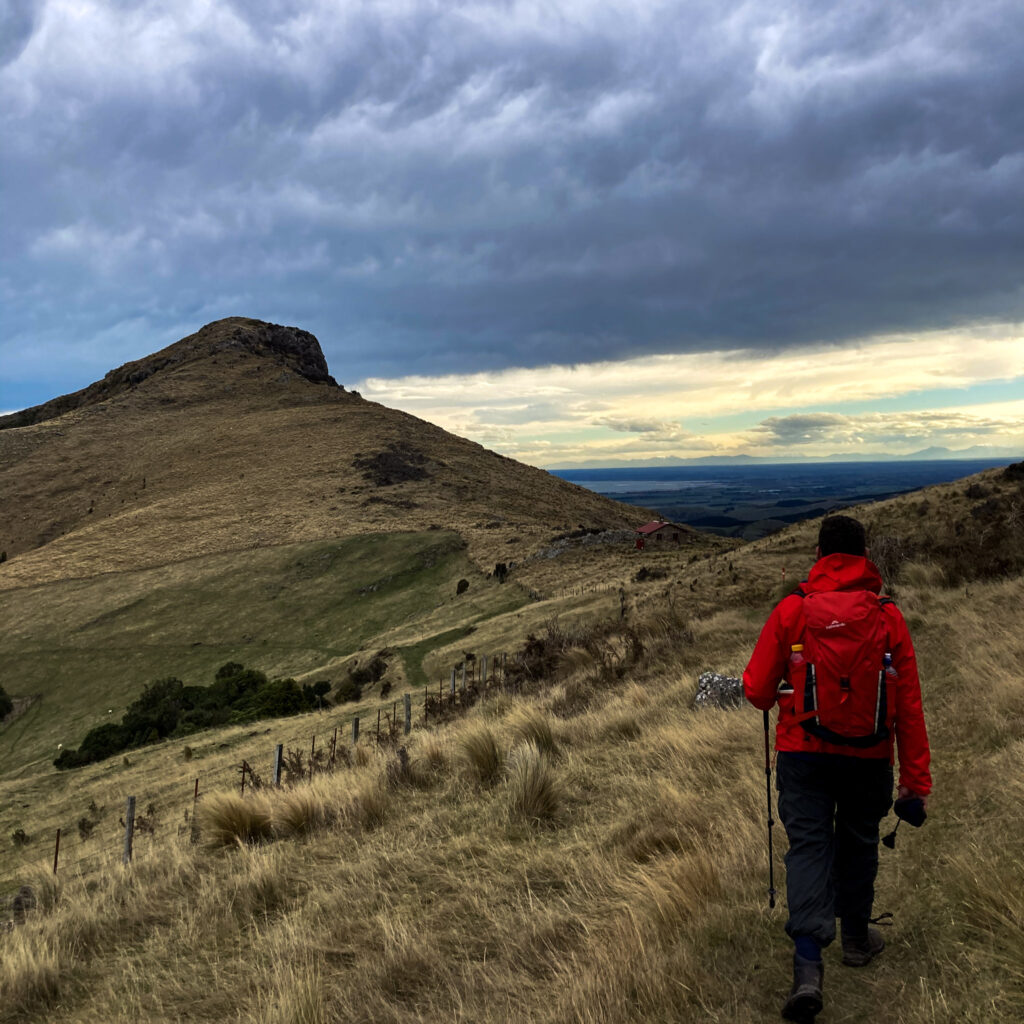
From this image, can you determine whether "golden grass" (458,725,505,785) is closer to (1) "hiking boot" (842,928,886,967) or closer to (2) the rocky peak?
(1) "hiking boot" (842,928,886,967)

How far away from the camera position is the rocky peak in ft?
379

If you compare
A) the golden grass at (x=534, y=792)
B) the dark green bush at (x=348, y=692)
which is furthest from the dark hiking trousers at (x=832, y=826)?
the dark green bush at (x=348, y=692)

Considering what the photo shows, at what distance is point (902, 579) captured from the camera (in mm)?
15406

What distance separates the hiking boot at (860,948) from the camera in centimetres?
338

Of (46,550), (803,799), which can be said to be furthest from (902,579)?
(46,550)

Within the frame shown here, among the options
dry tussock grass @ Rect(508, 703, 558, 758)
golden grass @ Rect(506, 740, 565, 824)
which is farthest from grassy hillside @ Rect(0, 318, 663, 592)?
golden grass @ Rect(506, 740, 565, 824)

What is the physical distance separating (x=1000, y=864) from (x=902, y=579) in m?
13.4

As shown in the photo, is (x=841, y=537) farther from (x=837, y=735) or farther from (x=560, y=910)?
(x=560, y=910)

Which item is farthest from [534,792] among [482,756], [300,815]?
[300,815]

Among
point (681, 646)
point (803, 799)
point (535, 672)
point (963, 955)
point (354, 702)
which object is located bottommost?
point (354, 702)

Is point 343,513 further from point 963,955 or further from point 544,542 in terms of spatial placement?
point 963,955

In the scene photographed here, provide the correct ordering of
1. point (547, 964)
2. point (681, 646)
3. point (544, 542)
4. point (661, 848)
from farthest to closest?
point (544, 542)
point (681, 646)
point (661, 848)
point (547, 964)

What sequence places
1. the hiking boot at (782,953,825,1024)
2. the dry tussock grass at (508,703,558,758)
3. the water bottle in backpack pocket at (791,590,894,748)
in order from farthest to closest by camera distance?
the dry tussock grass at (508,703,558,758), the water bottle in backpack pocket at (791,590,894,748), the hiking boot at (782,953,825,1024)

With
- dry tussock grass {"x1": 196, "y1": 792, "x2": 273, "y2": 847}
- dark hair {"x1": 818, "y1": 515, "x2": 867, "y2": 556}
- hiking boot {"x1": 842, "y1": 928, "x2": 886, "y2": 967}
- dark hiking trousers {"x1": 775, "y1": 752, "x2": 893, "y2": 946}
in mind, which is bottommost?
dry tussock grass {"x1": 196, "y1": 792, "x2": 273, "y2": 847}
